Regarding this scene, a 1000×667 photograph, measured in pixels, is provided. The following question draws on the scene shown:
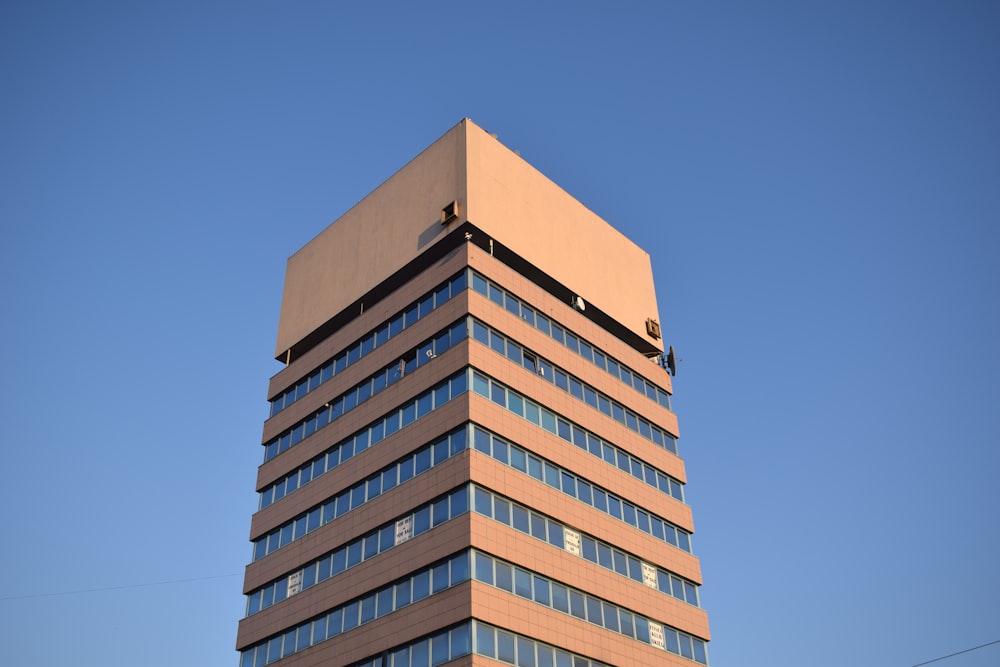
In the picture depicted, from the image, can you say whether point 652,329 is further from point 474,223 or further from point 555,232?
point 474,223

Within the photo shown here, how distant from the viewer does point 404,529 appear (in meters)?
49.9

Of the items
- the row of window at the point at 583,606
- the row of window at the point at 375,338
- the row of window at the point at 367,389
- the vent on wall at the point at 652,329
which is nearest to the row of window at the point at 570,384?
the row of window at the point at 367,389

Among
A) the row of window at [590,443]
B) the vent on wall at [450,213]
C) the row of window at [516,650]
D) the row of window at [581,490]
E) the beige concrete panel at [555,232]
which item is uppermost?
the beige concrete panel at [555,232]

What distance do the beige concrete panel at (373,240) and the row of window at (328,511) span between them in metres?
10.1

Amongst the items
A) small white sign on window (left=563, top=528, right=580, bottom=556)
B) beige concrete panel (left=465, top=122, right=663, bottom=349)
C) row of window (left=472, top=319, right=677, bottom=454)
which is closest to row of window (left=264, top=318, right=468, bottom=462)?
row of window (left=472, top=319, right=677, bottom=454)

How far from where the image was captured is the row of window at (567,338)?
55747 millimetres

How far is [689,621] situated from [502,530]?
51.2 ft

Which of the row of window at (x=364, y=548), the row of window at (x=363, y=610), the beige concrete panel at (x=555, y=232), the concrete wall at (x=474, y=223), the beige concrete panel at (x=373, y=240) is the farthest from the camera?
the beige concrete panel at (x=373, y=240)

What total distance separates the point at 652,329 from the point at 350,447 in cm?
2278

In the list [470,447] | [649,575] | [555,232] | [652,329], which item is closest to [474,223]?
[555,232]

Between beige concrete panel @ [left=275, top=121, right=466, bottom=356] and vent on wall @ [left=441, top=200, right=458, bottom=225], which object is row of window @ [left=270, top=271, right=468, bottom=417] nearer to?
beige concrete panel @ [left=275, top=121, right=466, bottom=356]

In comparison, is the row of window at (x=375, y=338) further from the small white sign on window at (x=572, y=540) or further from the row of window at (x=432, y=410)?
the small white sign on window at (x=572, y=540)

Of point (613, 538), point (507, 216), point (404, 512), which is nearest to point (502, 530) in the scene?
point (404, 512)

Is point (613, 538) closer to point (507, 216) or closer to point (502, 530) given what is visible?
point (502, 530)
